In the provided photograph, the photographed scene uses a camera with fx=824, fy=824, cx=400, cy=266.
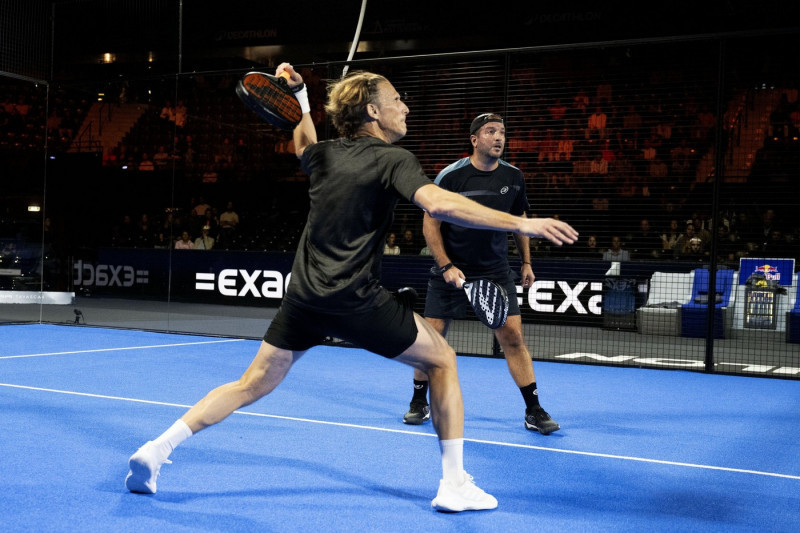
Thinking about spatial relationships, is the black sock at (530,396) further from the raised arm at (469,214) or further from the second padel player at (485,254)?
the raised arm at (469,214)

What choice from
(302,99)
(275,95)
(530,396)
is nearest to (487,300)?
(530,396)

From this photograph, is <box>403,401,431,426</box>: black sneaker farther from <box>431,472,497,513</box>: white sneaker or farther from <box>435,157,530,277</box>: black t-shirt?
<box>431,472,497,513</box>: white sneaker

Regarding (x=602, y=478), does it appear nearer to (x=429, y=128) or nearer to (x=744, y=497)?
(x=744, y=497)

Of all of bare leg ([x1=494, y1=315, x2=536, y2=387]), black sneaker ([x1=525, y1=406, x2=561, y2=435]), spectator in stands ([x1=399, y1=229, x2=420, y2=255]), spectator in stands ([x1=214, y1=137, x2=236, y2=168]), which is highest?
spectator in stands ([x1=214, y1=137, x2=236, y2=168])

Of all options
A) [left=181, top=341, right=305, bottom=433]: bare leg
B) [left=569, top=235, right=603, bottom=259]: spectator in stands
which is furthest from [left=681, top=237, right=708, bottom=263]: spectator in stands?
[left=181, top=341, right=305, bottom=433]: bare leg

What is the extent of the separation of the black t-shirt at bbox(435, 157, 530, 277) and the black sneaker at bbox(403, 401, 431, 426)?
2.86 feet

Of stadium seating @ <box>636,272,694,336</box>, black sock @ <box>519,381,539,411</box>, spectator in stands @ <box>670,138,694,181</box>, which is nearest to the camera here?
black sock @ <box>519,381,539,411</box>

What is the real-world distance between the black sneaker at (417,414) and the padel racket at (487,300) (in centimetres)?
90

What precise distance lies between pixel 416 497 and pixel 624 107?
14.1 meters

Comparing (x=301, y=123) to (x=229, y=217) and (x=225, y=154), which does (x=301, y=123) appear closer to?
(x=229, y=217)

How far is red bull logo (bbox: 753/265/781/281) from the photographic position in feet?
34.2

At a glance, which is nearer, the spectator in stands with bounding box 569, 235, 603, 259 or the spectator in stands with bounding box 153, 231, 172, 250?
the spectator in stands with bounding box 569, 235, 603, 259

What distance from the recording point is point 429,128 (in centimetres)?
1675

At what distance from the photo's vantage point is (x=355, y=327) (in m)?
3.20
